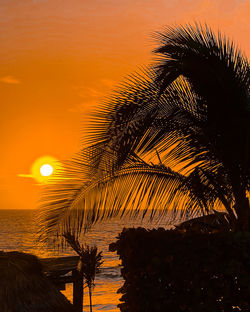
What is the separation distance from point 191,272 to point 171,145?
91.2 inches

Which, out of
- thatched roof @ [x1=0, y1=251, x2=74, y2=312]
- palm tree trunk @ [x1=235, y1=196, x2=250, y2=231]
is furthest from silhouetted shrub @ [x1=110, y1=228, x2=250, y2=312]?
thatched roof @ [x1=0, y1=251, x2=74, y2=312]

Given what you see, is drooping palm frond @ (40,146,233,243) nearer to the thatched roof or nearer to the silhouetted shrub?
the silhouetted shrub

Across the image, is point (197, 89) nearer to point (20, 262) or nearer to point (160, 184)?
point (160, 184)

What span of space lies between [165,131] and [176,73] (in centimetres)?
92

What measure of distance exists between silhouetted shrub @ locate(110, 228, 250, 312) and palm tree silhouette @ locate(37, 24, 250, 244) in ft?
2.94

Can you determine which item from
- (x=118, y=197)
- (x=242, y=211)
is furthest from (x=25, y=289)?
(x=242, y=211)

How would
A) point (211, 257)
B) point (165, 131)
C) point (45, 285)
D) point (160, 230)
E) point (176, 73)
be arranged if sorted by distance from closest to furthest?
point (211, 257) < point (160, 230) < point (176, 73) < point (165, 131) < point (45, 285)

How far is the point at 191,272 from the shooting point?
464 centimetres

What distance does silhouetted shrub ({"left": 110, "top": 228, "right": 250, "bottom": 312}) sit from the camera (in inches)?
180

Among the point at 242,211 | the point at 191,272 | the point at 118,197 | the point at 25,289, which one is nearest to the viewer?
the point at 191,272

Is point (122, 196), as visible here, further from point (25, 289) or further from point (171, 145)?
point (25, 289)

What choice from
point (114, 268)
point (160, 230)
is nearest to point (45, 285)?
point (160, 230)

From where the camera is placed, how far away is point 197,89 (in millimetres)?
6133

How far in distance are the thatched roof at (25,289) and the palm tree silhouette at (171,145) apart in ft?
5.96
